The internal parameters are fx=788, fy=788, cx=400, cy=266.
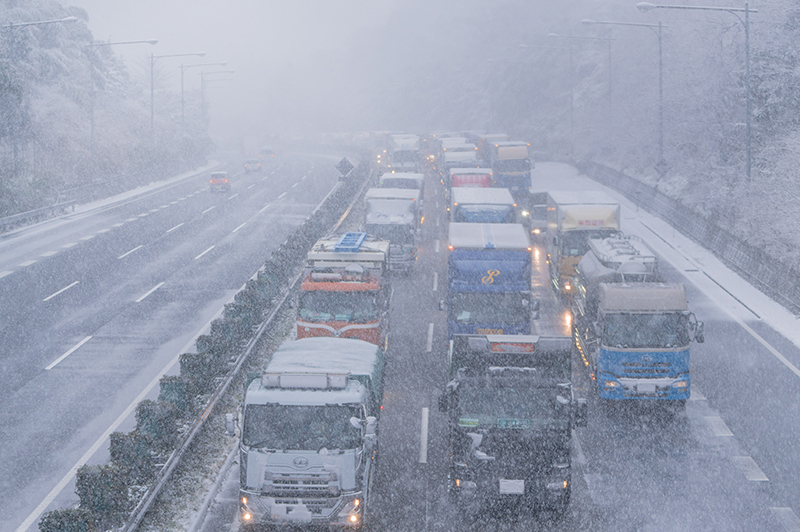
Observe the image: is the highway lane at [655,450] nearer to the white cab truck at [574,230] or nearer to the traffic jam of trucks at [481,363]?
the traffic jam of trucks at [481,363]

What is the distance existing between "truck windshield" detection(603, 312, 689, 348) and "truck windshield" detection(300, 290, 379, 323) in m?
5.50

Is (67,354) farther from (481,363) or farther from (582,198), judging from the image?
(582,198)

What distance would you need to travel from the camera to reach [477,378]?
13.1 m

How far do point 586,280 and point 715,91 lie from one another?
42.2 meters

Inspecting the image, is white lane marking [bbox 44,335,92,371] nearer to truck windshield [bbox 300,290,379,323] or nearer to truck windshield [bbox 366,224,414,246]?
truck windshield [bbox 300,290,379,323]

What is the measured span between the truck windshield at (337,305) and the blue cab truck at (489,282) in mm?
2629

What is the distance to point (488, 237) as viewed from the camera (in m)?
22.5

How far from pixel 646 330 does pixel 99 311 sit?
1726cm

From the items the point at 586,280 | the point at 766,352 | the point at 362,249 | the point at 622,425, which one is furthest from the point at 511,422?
the point at 766,352

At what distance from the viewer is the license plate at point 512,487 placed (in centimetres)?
1258

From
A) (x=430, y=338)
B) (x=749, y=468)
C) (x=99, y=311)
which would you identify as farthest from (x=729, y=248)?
(x=99, y=311)

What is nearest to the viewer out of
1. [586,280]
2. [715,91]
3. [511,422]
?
[511,422]

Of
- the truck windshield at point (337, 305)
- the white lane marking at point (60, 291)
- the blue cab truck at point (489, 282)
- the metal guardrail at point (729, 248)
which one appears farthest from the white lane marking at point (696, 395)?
the white lane marking at point (60, 291)

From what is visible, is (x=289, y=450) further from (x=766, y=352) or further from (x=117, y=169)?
(x=117, y=169)
